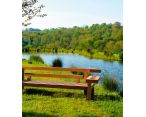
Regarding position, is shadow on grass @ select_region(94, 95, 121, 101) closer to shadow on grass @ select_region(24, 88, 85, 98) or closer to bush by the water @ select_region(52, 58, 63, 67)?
shadow on grass @ select_region(24, 88, 85, 98)

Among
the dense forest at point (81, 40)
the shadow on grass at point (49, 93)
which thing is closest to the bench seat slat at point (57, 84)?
the shadow on grass at point (49, 93)

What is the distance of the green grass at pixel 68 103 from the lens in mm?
3549

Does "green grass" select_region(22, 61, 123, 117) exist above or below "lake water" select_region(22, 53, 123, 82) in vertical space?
below

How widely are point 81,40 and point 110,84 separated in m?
0.82

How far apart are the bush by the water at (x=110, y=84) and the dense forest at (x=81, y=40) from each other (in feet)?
1.91

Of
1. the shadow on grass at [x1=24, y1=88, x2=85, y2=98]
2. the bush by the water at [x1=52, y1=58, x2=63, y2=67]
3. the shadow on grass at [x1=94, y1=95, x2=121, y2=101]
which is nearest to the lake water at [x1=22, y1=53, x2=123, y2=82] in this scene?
the bush by the water at [x1=52, y1=58, x2=63, y2=67]

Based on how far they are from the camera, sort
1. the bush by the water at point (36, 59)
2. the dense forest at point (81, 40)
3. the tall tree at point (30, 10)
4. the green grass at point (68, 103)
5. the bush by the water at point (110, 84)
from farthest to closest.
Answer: the bush by the water at point (110, 84) → the bush by the water at point (36, 59) → the tall tree at point (30, 10) → the dense forest at point (81, 40) → the green grass at point (68, 103)

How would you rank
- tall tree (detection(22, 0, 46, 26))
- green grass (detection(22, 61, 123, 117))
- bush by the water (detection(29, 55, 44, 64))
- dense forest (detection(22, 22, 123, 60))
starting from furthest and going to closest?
bush by the water (detection(29, 55, 44, 64)) < tall tree (detection(22, 0, 46, 26)) < dense forest (detection(22, 22, 123, 60)) < green grass (detection(22, 61, 123, 117))

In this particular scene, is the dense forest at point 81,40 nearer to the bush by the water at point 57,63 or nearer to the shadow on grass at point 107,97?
the bush by the water at point 57,63

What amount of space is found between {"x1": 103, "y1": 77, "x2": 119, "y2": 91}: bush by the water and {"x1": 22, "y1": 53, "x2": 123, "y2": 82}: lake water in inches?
4.0

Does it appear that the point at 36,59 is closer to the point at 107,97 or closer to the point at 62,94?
the point at 62,94

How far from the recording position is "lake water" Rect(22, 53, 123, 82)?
385 cm
